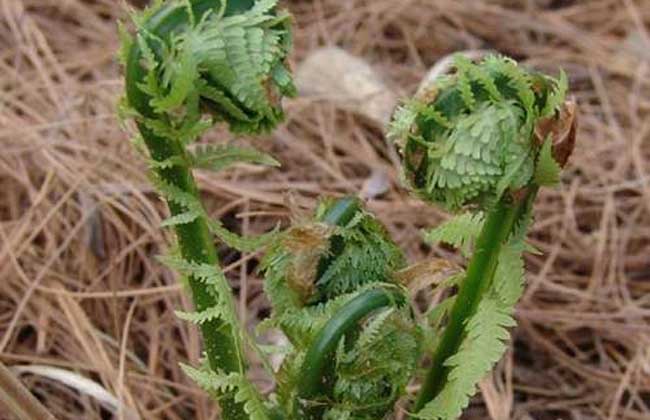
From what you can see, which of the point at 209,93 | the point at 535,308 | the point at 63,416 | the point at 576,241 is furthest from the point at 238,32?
the point at 576,241

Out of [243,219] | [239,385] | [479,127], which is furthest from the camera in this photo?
[243,219]

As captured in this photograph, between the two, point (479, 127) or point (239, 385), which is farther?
point (239, 385)

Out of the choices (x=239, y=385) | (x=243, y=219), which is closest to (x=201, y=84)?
(x=239, y=385)

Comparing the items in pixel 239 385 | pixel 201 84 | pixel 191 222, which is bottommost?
pixel 239 385

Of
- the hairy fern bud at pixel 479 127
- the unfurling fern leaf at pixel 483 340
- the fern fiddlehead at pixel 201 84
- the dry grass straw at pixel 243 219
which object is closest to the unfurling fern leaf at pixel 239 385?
the fern fiddlehead at pixel 201 84

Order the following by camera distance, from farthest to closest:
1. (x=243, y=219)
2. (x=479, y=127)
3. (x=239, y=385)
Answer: (x=243, y=219)
(x=239, y=385)
(x=479, y=127)

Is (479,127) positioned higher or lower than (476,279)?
higher

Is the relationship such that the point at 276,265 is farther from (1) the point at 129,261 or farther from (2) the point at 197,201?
(1) the point at 129,261

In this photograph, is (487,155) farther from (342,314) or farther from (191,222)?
(191,222)
